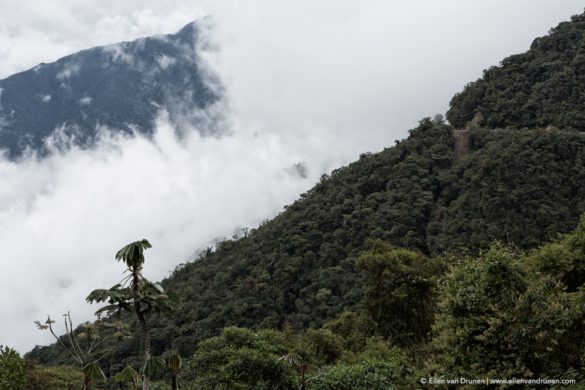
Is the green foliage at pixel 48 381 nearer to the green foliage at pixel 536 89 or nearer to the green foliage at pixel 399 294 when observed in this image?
the green foliage at pixel 399 294

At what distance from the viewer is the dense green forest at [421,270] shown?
11031mm

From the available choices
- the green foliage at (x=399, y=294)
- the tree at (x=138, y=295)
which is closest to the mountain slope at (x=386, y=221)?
the green foliage at (x=399, y=294)

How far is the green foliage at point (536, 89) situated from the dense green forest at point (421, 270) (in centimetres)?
23

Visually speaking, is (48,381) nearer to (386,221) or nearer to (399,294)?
(399,294)

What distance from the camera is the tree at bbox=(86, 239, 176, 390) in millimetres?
10305

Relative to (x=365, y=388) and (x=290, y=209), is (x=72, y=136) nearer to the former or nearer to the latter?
(x=290, y=209)

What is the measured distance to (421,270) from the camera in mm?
24125

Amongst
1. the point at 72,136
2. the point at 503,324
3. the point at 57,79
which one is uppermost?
the point at 57,79

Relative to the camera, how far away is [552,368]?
9953 mm

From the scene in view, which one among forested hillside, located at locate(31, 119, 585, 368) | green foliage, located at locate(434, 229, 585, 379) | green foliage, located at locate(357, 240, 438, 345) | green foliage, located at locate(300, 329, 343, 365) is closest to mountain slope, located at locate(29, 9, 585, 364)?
forested hillside, located at locate(31, 119, 585, 368)

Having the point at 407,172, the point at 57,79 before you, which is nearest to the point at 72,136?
the point at 57,79

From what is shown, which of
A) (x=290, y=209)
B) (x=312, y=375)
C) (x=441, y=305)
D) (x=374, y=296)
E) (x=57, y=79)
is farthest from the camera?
(x=57, y=79)

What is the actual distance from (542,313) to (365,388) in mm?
6274

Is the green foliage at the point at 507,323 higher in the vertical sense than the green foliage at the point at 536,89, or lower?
lower
